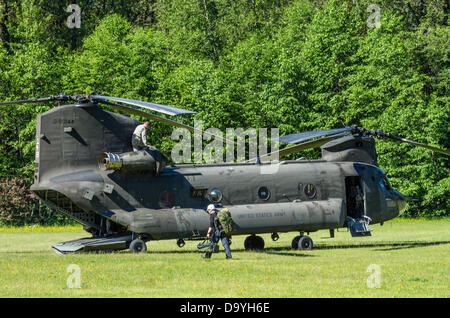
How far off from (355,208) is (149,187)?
8977mm

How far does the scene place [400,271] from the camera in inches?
770

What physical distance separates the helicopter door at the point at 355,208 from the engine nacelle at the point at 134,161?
8.21 metres

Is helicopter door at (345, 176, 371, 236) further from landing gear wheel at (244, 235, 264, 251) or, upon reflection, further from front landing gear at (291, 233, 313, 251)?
landing gear wheel at (244, 235, 264, 251)

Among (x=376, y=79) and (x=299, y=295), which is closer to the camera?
(x=299, y=295)

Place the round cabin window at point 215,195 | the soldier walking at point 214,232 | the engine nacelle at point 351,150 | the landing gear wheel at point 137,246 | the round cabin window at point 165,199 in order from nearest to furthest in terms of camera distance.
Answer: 1. the soldier walking at point 214,232
2. the landing gear wheel at point 137,246
3. the round cabin window at point 165,199
4. the round cabin window at point 215,195
5. the engine nacelle at point 351,150

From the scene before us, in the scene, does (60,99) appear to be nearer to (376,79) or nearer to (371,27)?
(376,79)

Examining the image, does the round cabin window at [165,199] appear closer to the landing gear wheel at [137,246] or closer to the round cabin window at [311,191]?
the landing gear wheel at [137,246]

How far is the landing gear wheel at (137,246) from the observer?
2450cm

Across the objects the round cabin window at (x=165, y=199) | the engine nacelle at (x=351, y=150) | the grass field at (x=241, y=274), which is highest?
the engine nacelle at (x=351, y=150)

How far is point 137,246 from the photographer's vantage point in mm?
24578

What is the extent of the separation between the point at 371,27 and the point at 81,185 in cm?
4361

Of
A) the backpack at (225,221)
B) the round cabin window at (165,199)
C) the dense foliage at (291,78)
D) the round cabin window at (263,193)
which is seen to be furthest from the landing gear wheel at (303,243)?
the dense foliage at (291,78)
